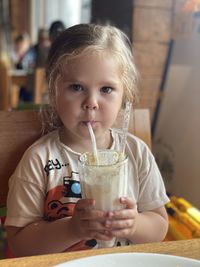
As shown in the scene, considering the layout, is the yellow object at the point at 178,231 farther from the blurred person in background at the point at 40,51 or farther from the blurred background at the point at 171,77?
the blurred person in background at the point at 40,51

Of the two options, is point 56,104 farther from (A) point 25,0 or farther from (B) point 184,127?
(A) point 25,0

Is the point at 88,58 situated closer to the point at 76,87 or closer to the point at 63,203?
the point at 76,87

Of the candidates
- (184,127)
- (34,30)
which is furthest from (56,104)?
(34,30)

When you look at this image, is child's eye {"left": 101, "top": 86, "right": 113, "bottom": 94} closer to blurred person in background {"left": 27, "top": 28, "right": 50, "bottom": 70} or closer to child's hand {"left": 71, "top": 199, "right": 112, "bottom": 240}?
child's hand {"left": 71, "top": 199, "right": 112, "bottom": 240}

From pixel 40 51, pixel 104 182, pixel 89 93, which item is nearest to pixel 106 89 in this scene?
pixel 89 93

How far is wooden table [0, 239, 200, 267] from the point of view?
0.59 meters

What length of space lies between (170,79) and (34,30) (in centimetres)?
702

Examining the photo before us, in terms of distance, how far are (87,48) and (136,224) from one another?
42 centimetres

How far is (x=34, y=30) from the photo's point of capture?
8.64 m

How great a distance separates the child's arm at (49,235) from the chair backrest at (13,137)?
16 centimetres

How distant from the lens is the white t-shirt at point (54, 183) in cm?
91

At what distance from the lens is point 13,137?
3.30 feet

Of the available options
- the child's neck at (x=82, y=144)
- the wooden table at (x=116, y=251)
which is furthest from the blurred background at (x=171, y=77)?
the wooden table at (x=116, y=251)

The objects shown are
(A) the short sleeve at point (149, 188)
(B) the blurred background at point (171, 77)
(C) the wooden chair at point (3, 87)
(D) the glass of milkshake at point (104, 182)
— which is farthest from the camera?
(C) the wooden chair at point (3, 87)
